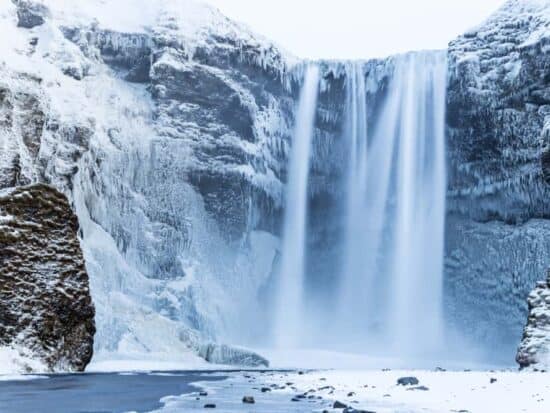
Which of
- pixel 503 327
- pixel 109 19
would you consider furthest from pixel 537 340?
pixel 109 19

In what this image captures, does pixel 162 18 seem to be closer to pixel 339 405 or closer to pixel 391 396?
pixel 391 396

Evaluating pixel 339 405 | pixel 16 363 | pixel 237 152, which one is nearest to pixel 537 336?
pixel 339 405

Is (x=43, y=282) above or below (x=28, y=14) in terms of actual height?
below

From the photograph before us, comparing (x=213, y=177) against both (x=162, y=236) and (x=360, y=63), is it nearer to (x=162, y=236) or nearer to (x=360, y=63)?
(x=162, y=236)

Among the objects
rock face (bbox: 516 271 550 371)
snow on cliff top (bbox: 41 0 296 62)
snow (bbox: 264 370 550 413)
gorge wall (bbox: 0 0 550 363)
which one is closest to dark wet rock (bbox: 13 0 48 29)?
gorge wall (bbox: 0 0 550 363)

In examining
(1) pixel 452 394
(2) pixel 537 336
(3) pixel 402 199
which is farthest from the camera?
(3) pixel 402 199

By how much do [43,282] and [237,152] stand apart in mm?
23930

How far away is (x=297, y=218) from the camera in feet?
164

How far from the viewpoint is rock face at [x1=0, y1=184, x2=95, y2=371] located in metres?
25.5

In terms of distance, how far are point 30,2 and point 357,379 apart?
35234 millimetres

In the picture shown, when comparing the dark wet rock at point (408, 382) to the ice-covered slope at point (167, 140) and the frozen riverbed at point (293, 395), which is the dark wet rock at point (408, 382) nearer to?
the frozen riverbed at point (293, 395)

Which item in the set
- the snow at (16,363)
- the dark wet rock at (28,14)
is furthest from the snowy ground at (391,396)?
the dark wet rock at (28,14)

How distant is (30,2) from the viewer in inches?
1855

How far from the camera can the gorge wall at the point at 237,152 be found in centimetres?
4478
